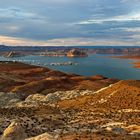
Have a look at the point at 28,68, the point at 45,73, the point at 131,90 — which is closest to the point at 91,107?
the point at 131,90

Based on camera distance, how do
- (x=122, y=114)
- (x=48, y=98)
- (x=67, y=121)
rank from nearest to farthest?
(x=67, y=121) < (x=122, y=114) < (x=48, y=98)

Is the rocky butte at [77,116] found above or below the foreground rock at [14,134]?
below

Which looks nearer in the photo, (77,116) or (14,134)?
(14,134)

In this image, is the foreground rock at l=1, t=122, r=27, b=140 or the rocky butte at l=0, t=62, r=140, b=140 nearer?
the foreground rock at l=1, t=122, r=27, b=140

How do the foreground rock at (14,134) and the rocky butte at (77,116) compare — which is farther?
the rocky butte at (77,116)

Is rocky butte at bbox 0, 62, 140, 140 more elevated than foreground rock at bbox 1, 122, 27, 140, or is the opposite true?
foreground rock at bbox 1, 122, 27, 140

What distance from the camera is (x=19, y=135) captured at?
2045 centimetres

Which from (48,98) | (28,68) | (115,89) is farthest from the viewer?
(28,68)

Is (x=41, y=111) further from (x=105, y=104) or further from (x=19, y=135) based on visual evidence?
(x=19, y=135)

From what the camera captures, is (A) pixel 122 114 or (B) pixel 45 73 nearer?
(A) pixel 122 114

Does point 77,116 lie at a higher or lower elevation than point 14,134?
lower

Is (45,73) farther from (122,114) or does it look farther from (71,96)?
(122,114)

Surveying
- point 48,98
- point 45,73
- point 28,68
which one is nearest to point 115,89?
point 48,98

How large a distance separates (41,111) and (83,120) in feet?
16.2
